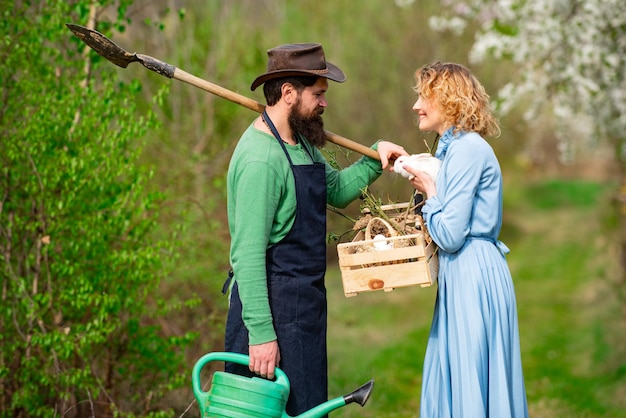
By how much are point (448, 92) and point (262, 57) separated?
26.6 feet

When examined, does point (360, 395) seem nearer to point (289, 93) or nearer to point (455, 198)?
point (455, 198)

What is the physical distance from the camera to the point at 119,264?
18.5 ft

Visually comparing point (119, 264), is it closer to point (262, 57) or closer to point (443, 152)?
point (443, 152)

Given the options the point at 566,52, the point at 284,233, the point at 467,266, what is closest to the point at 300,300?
the point at 284,233

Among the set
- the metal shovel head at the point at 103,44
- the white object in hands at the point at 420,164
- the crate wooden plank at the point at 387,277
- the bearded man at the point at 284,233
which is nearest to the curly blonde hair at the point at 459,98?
the white object in hands at the point at 420,164

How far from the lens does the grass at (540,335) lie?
26.6 feet

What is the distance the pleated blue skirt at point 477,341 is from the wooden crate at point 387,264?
17 cm

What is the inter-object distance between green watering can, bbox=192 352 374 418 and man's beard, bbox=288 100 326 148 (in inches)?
42.1

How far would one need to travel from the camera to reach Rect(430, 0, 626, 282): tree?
858 cm

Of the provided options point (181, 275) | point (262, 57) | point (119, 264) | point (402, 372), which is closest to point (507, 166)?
point (262, 57)

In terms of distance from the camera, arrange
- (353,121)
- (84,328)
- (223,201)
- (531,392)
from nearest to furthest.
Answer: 1. (84,328)
2. (531,392)
3. (223,201)
4. (353,121)

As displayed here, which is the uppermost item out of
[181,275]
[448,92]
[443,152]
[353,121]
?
[353,121]

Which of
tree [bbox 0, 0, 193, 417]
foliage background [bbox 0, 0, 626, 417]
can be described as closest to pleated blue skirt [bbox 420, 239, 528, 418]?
foliage background [bbox 0, 0, 626, 417]

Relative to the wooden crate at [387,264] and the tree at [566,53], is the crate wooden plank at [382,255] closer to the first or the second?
the wooden crate at [387,264]
